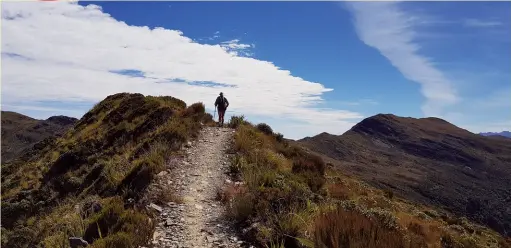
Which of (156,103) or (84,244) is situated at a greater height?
(156,103)

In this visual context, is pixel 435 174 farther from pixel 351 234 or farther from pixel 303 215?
pixel 351 234

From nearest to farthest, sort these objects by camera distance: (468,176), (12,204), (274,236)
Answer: (274,236) < (12,204) < (468,176)

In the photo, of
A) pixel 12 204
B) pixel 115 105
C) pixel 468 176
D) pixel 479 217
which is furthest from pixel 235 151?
pixel 468 176

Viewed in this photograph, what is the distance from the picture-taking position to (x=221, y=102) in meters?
25.5

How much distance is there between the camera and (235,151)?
18.0 metres


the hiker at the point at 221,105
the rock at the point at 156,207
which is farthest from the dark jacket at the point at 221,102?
the rock at the point at 156,207

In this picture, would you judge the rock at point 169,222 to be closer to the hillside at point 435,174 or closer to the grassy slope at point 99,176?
the grassy slope at point 99,176

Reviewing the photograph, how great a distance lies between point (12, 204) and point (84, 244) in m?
17.4

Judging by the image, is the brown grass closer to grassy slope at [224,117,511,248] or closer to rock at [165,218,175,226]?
grassy slope at [224,117,511,248]

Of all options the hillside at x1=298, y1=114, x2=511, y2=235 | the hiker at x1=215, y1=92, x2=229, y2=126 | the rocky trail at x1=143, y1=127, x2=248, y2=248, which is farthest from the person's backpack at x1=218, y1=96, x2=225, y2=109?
the hillside at x1=298, y1=114, x2=511, y2=235

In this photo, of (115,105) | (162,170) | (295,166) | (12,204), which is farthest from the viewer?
(115,105)

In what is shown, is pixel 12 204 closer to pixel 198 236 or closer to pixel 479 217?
pixel 198 236

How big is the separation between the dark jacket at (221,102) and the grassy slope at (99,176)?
1348 mm

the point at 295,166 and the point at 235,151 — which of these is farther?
the point at 235,151
